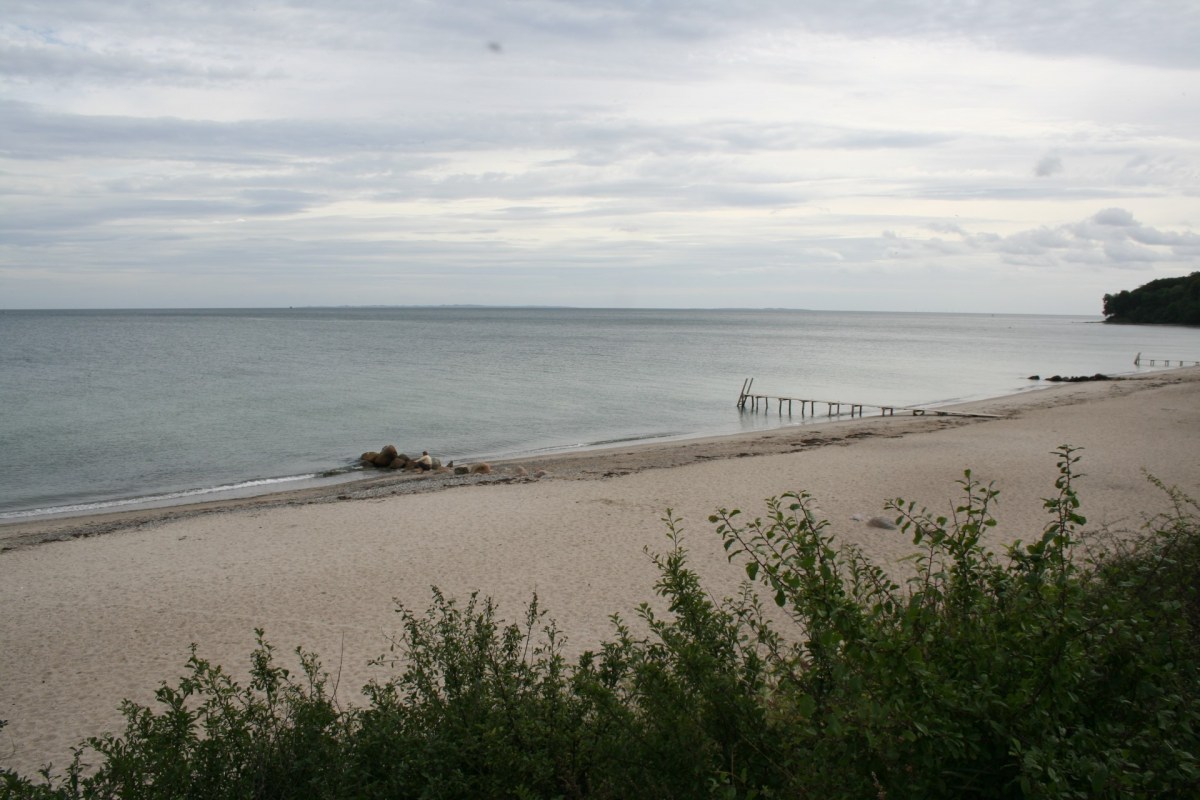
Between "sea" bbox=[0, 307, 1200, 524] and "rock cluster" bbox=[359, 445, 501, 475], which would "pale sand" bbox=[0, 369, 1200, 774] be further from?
"sea" bbox=[0, 307, 1200, 524]

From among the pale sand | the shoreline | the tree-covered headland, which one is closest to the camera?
the pale sand

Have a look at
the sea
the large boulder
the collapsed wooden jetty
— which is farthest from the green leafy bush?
the collapsed wooden jetty

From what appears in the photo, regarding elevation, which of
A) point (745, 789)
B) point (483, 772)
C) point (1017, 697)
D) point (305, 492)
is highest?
point (1017, 697)

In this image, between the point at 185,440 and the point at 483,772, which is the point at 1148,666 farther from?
the point at 185,440

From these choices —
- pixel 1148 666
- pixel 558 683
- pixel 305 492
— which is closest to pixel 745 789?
pixel 558 683

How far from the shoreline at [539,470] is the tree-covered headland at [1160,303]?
109m

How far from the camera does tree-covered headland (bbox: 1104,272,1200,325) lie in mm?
A: 118000

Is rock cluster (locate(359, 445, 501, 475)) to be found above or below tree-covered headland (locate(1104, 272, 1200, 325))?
below

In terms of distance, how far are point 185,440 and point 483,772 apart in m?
25.7

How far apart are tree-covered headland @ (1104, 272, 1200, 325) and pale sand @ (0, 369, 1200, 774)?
384ft

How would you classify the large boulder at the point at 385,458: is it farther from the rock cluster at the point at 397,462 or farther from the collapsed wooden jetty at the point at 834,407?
the collapsed wooden jetty at the point at 834,407

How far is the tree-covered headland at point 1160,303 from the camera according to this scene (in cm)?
11800

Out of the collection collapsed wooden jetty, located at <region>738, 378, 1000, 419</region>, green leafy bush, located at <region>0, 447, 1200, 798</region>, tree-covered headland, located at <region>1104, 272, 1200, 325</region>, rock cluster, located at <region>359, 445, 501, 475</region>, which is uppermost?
tree-covered headland, located at <region>1104, 272, 1200, 325</region>

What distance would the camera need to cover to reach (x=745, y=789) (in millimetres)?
3816
